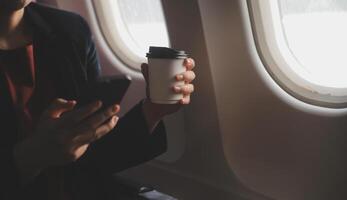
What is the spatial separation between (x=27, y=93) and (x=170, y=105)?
36 centimetres

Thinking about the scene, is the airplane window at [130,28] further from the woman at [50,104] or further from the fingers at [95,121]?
the fingers at [95,121]

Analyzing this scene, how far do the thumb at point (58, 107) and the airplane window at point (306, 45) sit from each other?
2.23 ft

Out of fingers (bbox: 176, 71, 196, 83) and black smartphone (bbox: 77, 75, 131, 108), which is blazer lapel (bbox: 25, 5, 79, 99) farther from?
fingers (bbox: 176, 71, 196, 83)

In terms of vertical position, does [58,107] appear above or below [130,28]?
below

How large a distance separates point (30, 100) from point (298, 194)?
2.75ft

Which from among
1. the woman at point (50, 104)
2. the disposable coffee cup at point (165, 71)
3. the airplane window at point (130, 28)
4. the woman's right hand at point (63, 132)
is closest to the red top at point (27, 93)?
the woman at point (50, 104)

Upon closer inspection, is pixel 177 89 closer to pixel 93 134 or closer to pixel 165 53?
pixel 165 53

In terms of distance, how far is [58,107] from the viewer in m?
0.81

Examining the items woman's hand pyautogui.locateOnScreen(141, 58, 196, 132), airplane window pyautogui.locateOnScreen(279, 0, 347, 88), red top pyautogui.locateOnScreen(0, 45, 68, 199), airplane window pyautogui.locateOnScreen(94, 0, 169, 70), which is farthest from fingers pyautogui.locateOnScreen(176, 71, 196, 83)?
airplane window pyautogui.locateOnScreen(94, 0, 169, 70)

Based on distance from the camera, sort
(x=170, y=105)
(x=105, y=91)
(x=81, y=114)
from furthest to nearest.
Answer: (x=170, y=105) < (x=105, y=91) < (x=81, y=114)

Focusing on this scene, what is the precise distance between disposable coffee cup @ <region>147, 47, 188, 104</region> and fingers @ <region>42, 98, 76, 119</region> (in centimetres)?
23

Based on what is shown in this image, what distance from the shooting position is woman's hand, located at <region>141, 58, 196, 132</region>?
3.19 feet

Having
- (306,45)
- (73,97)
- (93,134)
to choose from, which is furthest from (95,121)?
(306,45)

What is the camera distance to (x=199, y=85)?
1444 millimetres
